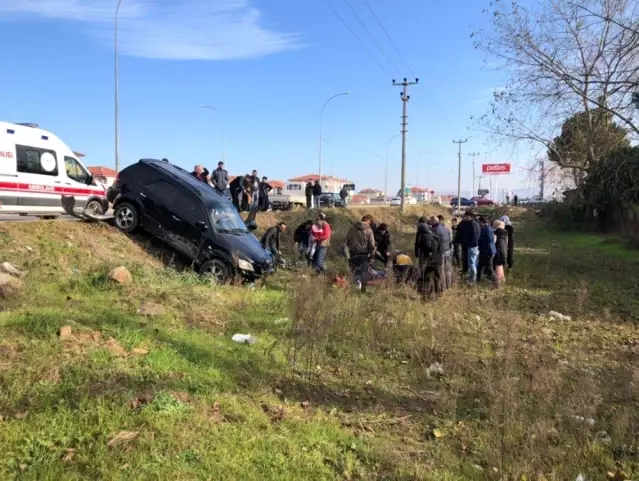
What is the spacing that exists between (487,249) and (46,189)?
1070 cm

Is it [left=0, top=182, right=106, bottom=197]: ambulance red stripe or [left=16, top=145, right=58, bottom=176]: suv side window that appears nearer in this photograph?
[left=0, top=182, right=106, bottom=197]: ambulance red stripe

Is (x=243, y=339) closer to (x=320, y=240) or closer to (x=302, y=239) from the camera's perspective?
(x=320, y=240)

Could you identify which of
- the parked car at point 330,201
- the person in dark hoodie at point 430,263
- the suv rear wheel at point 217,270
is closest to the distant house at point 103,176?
the suv rear wheel at point 217,270

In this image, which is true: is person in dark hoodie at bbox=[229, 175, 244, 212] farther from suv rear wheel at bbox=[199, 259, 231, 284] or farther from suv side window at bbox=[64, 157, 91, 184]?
suv rear wheel at bbox=[199, 259, 231, 284]

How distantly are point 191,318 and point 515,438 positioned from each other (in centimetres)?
448

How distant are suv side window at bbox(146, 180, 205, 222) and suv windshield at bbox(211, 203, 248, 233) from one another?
1.00 ft

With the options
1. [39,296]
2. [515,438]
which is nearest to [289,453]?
[515,438]

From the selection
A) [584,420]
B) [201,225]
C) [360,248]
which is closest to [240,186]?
[201,225]

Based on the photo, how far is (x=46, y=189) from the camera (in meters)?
12.2

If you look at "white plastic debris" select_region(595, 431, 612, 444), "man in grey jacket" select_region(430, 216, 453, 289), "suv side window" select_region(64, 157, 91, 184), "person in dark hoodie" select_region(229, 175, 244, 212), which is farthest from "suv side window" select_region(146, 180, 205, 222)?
"white plastic debris" select_region(595, 431, 612, 444)

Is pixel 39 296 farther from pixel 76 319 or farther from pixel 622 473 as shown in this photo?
pixel 622 473

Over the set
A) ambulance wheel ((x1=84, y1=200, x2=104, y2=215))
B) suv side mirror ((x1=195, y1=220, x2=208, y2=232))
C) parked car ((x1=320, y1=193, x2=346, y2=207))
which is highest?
parked car ((x1=320, y1=193, x2=346, y2=207))

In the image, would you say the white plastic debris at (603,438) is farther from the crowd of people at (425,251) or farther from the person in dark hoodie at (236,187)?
the person in dark hoodie at (236,187)

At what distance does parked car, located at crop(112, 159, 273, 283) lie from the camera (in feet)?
34.5
